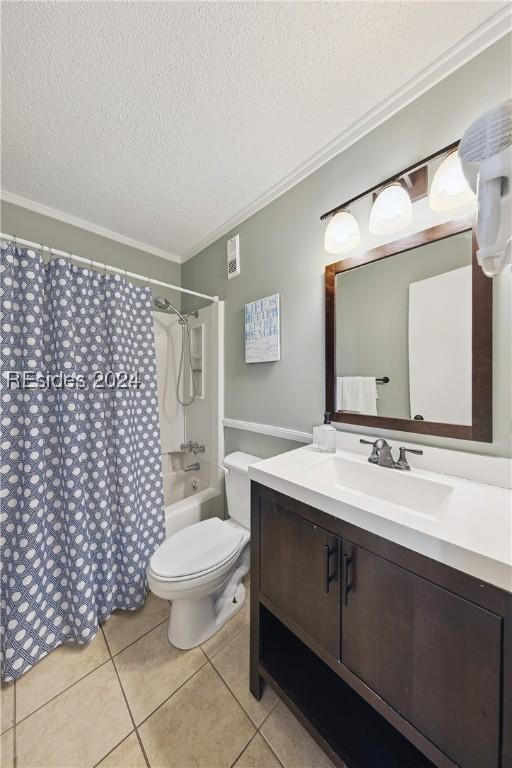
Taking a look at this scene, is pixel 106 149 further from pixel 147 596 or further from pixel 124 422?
pixel 147 596

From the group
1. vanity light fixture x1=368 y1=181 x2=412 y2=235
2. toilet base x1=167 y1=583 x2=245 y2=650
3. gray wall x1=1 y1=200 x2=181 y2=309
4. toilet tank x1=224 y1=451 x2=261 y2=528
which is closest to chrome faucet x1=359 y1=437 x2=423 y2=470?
toilet tank x1=224 y1=451 x2=261 y2=528

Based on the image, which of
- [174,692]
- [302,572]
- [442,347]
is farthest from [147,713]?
[442,347]

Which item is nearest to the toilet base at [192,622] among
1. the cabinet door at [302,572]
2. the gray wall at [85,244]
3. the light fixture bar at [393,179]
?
the cabinet door at [302,572]

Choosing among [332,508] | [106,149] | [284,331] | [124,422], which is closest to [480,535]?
[332,508]

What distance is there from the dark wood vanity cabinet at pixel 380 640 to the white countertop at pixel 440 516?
0.11 feet

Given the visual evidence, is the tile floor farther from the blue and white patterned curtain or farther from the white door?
the white door

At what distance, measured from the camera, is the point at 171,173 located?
143 centimetres

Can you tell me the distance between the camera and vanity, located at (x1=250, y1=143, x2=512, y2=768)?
55cm

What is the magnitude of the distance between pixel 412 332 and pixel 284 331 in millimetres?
648

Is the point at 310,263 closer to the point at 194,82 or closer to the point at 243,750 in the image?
the point at 194,82

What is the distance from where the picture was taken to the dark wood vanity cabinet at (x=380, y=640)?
1.74 feet

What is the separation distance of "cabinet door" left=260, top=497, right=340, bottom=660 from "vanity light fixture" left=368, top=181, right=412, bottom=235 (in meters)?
1.15

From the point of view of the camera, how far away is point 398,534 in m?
0.61

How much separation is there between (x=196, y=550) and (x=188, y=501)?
1.73 feet
